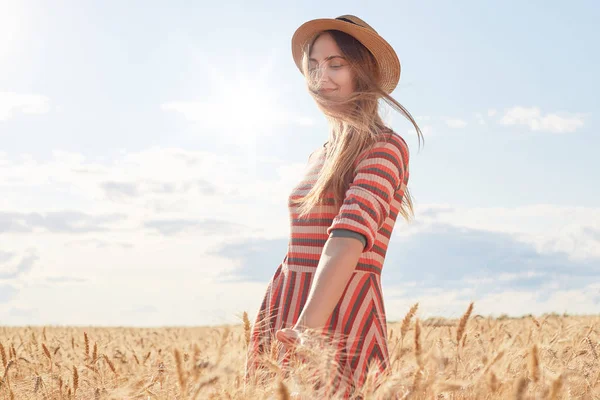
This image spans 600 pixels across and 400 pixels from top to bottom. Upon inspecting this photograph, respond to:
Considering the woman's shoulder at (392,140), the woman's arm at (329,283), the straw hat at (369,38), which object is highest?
the straw hat at (369,38)

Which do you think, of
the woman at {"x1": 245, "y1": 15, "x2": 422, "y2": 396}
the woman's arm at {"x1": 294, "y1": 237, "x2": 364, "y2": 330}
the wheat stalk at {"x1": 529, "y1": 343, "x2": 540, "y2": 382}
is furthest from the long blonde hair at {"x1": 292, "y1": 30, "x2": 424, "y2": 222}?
the wheat stalk at {"x1": 529, "y1": 343, "x2": 540, "y2": 382}

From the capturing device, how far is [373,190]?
2.34m

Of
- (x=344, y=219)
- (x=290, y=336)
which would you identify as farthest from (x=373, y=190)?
(x=290, y=336)

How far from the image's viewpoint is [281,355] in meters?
2.43

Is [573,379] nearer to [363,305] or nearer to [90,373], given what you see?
[363,305]

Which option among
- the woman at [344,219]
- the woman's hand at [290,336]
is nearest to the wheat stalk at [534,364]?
the woman at [344,219]

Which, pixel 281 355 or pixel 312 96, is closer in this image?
pixel 281 355

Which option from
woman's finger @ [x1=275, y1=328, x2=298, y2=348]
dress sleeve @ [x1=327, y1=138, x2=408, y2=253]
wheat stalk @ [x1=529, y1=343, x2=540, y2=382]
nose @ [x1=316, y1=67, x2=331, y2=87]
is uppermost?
nose @ [x1=316, y1=67, x2=331, y2=87]

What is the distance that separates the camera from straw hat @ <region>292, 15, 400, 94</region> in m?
2.86

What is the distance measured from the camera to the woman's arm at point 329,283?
2160 millimetres

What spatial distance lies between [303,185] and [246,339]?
0.70m

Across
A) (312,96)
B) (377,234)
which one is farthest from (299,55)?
(377,234)

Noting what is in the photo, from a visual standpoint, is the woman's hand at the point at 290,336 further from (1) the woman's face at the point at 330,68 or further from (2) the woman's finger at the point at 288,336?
(1) the woman's face at the point at 330,68

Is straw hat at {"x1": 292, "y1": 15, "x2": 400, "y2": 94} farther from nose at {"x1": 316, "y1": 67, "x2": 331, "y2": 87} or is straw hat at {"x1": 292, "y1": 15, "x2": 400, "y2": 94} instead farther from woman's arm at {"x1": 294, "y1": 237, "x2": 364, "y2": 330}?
woman's arm at {"x1": 294, "y1": 237, "x2": 364, "y2": 330}
